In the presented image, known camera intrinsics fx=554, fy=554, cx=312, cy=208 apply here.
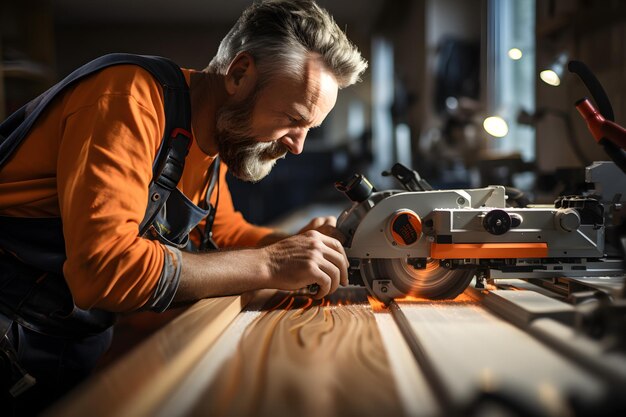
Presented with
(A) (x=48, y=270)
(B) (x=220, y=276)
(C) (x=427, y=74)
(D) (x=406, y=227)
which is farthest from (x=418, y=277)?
(C) (x=427, y=74)

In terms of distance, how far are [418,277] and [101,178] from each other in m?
0.62

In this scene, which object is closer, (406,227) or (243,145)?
(406,227)

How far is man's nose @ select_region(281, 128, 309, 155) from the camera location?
134 centimetres

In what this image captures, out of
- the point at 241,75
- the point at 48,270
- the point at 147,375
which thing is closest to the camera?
the point at 147,375

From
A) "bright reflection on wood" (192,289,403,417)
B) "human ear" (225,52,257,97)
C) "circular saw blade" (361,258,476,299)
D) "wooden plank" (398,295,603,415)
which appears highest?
"human ear" (225,52,257,97)

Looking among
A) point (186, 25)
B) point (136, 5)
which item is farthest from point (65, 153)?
point (186, 25)

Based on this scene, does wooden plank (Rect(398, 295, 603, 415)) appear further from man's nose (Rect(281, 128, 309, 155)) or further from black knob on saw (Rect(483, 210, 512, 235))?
man's nose (Rect(281, 128, 309, 155))

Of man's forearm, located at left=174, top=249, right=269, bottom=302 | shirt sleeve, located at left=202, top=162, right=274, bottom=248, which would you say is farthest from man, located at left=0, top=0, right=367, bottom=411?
shirt sleeve, located at left=202, top=162, right=274, bottom=248

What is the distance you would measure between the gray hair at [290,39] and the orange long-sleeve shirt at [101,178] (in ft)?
0.87

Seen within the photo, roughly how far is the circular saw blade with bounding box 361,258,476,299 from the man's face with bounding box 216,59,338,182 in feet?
1.31

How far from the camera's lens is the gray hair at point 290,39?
125cm

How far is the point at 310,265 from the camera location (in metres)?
1.05

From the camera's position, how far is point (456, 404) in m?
0.53

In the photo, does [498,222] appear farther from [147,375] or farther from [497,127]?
[147,375]
